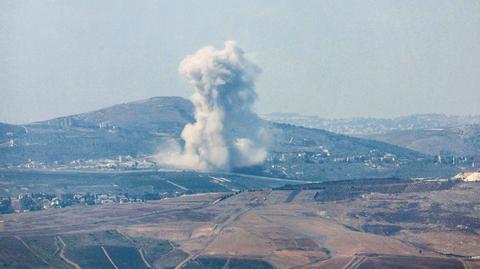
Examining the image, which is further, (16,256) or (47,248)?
(47,248)

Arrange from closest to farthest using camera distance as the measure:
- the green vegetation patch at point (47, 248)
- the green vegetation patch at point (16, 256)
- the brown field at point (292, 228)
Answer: the green vegetation patch at point (16, 256)
the green vegetation patch at point (47, 248)
the brown field at point (292, 228)

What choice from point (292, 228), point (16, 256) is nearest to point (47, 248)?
point (16, 256)

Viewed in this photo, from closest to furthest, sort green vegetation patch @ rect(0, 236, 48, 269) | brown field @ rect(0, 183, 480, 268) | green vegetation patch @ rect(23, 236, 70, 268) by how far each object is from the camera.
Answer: green vegetation patch @ rect(0, 236, 48, 269) → green vegetation patch @ rect(23, 236, 70, 268) → brown field @ rect(0, 183, 480, 268)

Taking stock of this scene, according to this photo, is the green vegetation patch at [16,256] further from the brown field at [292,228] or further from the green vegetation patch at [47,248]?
the green vegetation patch at [47,248]

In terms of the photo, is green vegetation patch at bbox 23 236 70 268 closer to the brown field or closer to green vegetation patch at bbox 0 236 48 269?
green vegetation patch at bbox 0 236 48 269

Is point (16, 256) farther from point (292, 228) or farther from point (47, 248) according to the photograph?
point (292, 228)

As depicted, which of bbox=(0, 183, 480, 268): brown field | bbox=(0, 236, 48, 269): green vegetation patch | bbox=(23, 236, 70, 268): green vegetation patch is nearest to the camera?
bbox=(0, 236, 48, 269): green vegetation patch

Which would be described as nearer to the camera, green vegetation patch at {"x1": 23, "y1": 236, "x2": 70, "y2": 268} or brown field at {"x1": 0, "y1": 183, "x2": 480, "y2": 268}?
green vegetation patch at {"x1": 23, "y1": 236, "x2": 70, "y2": 268}

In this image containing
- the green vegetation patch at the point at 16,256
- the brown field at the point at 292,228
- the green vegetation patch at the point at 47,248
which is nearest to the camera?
the green vegetation patch at the point at 16,256

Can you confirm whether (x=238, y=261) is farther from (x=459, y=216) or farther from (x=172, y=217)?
(x=459, y=216)

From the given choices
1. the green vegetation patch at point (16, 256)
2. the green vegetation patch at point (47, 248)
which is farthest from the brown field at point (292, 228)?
the green vegetation patch at point (47, 248)

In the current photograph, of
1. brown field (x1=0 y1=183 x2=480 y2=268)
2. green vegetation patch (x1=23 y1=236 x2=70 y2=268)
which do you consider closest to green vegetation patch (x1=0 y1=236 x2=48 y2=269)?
brown field (x1=0 y1=183 x2=480 y2=268)

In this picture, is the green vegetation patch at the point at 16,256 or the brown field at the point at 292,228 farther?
the brown field at the point at 292,228

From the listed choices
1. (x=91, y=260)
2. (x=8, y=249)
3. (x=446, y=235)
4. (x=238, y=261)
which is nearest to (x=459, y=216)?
(x=446, y=235)
